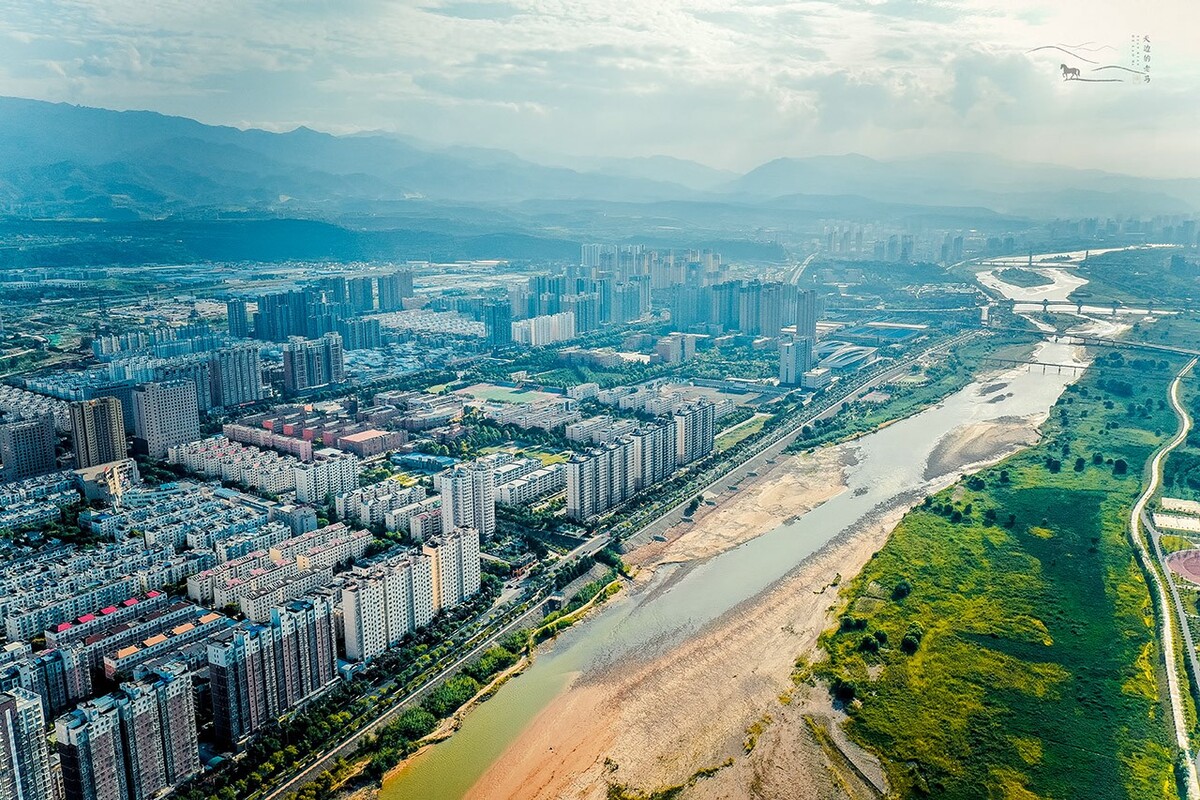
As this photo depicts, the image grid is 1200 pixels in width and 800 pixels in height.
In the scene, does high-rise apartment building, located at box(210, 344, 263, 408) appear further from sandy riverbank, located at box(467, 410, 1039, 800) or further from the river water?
the river water

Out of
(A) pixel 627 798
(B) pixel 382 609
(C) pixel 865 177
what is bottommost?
(A) pixel 627 798

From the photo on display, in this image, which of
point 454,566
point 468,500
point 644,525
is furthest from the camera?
point 644,525

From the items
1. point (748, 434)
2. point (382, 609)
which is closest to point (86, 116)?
point (748, 434)

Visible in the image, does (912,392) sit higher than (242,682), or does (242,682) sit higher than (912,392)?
(242,682)

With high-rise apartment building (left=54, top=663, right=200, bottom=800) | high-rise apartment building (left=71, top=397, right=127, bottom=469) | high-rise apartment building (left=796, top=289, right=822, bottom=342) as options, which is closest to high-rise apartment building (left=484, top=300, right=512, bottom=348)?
high-rise apartment building (left=796, top=289, right=822, bottom=342)

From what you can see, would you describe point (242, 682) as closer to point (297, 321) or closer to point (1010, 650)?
point (1010, 650)

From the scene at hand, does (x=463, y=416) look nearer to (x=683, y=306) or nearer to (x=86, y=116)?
(x=683, y=306)

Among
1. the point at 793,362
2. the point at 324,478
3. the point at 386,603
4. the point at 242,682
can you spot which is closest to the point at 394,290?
the point at 793,362
